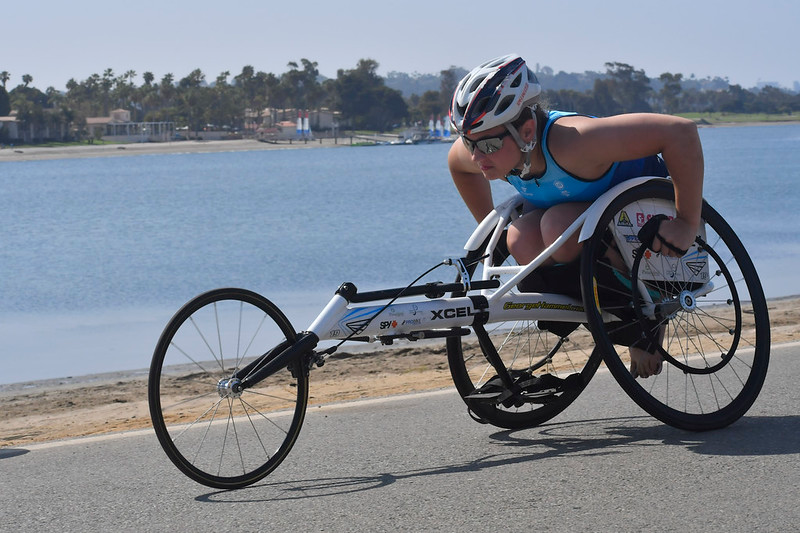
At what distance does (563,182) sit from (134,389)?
6.50 m

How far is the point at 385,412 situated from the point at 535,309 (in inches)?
42.9

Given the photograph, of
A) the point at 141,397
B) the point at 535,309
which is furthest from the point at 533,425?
the point at 141,397

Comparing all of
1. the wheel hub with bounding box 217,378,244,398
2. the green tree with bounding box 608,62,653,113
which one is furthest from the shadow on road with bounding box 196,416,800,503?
the green tree with bounding box 608,62,653,113

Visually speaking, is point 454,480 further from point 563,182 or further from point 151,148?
point 151,148

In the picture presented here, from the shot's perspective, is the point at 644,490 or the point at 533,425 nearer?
the point at 644,490

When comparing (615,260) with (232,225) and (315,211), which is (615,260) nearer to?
(232,225)

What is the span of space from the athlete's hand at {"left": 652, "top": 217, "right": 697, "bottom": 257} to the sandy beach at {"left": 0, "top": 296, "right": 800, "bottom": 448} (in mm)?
2853

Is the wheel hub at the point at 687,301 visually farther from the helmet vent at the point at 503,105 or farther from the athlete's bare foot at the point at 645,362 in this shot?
the helmet vent at the point at 503,105

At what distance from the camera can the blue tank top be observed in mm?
4441

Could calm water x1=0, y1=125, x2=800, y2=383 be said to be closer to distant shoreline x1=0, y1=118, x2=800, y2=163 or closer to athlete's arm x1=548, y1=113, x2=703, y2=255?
athlete's arm x1=548, y1=113, x2=703, y2=255

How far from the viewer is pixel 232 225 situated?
37.9 m

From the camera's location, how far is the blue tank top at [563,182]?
4441 mm

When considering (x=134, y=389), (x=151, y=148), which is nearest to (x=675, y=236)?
(x=134, y=389)

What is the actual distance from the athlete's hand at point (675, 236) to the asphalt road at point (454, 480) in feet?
2.41
